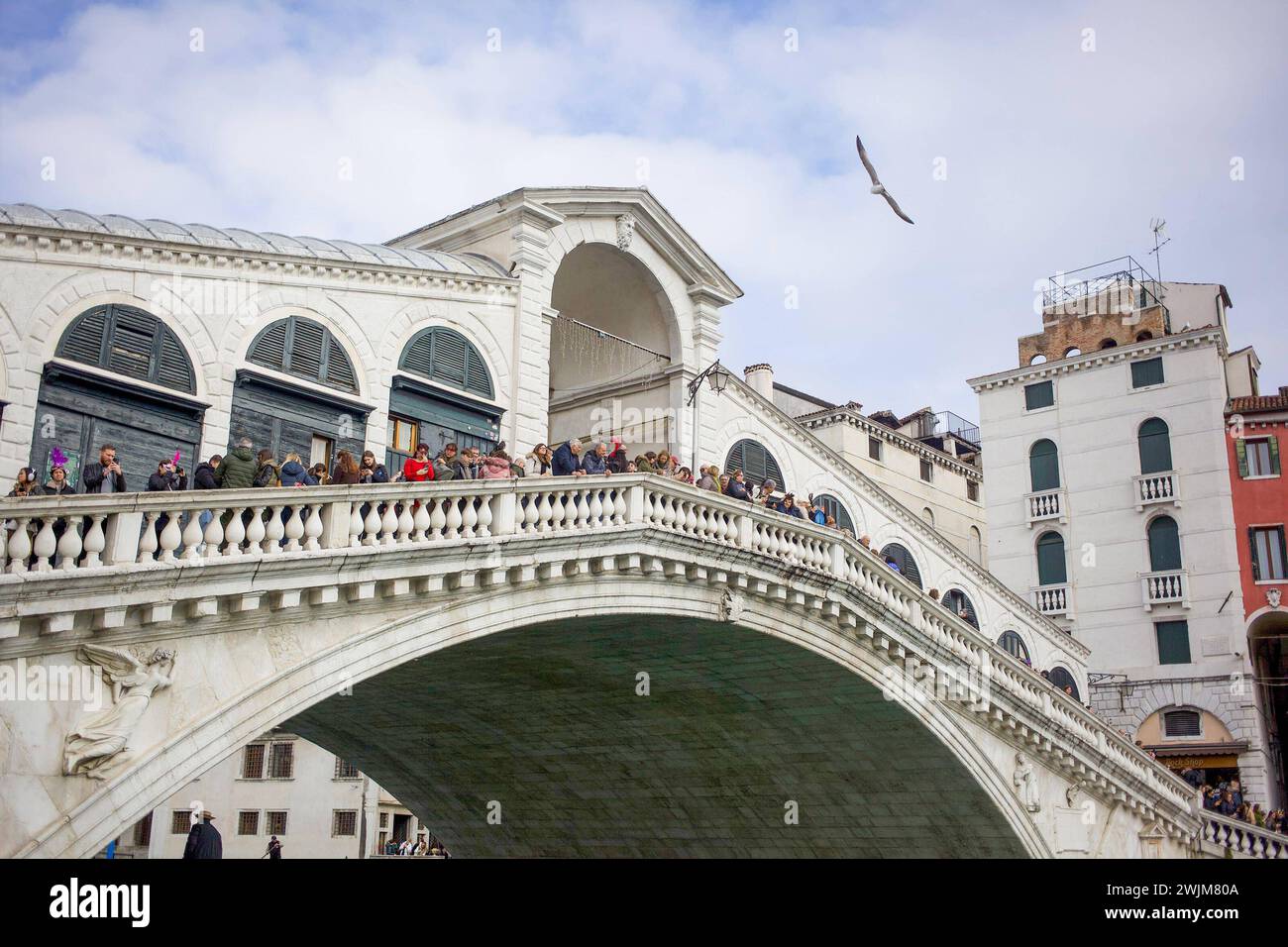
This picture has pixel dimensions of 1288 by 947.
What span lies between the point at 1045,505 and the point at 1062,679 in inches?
231

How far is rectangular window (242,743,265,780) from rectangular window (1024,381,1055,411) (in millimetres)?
31552

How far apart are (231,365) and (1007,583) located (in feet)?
88.0

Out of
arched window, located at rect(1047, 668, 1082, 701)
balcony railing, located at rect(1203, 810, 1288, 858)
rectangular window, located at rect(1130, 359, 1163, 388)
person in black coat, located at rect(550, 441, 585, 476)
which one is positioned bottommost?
balcony railing, located at rect(1203, 810, 1288, 858)

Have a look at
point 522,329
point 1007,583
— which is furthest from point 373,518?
point 1007,583

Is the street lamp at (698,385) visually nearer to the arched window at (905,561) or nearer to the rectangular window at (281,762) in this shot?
the arched window at (905,561)

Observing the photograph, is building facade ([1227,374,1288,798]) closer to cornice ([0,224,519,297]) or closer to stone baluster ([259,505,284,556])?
cornice ([0,224,519,297])

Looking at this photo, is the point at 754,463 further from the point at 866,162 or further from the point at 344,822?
the point at 344,822

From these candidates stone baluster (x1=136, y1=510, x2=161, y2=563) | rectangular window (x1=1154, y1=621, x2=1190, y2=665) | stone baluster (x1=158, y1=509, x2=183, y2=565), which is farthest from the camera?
rectangular window (x1=1154, y1=621, x2=1190, y2=665)

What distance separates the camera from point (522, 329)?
21.6 meters

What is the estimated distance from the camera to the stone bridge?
12766 mm

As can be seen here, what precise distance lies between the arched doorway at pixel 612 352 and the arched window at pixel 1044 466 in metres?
17.8

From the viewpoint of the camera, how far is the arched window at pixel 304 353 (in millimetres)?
18062

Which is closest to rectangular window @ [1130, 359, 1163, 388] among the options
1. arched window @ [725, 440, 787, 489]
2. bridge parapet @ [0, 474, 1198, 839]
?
bridge parapet @ [0, 474, 1198, 839]

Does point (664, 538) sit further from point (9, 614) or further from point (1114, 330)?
point (1114, 330)
